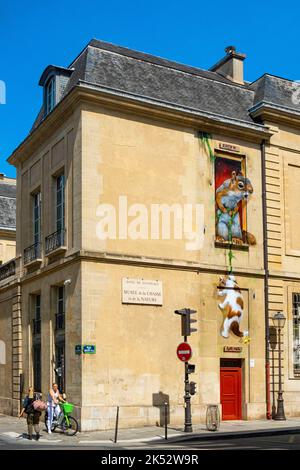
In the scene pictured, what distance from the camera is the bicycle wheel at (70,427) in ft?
71.3

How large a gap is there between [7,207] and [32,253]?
64.0ft

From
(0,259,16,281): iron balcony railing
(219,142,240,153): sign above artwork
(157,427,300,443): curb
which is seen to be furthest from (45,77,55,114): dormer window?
(157,427,300,443): curb

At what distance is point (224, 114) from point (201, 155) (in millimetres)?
2319

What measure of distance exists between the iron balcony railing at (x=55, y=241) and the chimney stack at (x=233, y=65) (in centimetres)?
1127

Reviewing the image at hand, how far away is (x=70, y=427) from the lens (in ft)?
72.7

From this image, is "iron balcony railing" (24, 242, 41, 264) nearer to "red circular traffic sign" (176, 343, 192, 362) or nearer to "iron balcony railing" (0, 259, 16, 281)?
"iron balcony railing" (0, 259, 16, 281)

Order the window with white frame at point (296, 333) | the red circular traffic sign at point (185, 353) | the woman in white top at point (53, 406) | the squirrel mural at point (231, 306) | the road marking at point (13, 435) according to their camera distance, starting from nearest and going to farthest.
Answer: the road marking at point (13, 435), the red circular traffic sign at point (185, 353), the woman in white top at point (53, 406), the squirrel mural at point (231, 306), the window with white frame at point (296, 333)

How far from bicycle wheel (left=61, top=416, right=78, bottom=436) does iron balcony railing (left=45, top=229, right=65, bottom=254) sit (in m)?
6.32

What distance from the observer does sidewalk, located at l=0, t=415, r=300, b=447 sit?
19781 mm

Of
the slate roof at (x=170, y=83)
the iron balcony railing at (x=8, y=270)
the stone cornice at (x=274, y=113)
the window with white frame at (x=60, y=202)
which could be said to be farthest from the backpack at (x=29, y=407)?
the stone cornice at (x=274, y=113)

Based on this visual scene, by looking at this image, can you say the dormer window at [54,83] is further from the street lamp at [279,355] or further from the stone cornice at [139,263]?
the street lamp at [279,355]
